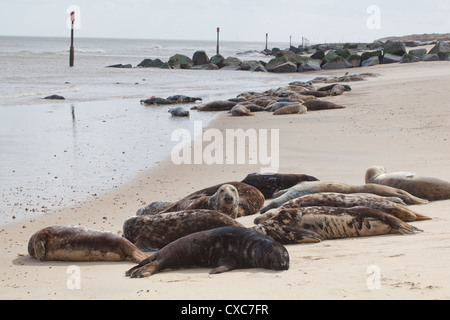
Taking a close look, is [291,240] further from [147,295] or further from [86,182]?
[86,182]

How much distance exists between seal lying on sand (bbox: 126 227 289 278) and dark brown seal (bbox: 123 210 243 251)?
0.59 meters

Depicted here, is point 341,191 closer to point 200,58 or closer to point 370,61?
point 370,61

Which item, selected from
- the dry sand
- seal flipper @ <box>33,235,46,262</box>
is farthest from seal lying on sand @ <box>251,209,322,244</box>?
seal flipper @ <box>33,235,46,262</box>

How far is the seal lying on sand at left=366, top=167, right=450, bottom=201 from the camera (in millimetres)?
7074

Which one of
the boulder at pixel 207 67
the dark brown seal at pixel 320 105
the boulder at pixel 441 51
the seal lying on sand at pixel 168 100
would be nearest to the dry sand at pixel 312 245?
the dark brown seal at pixel 320 105

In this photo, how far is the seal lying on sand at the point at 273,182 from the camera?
7.86 m

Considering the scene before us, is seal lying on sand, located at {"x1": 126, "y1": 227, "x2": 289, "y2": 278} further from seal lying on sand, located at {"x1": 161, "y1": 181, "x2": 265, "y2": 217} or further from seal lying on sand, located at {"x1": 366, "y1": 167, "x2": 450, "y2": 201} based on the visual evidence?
seal lying on sand, located at {"x1": 366, "y1": 167, "x2": 450, "y2": 201}

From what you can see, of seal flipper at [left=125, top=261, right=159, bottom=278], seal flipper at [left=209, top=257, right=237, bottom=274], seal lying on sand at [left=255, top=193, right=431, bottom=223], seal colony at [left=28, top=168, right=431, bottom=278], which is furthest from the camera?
seal lying on sand at [left=255, top=193, right=431, bottom=223]

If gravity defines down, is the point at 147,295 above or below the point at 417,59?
below

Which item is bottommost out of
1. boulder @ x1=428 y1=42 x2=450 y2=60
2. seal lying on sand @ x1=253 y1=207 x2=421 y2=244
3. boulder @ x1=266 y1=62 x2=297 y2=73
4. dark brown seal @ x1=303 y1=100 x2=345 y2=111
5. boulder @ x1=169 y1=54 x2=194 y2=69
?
seal lying on sand @ x1=253 y1=207 x2=421 y2=244

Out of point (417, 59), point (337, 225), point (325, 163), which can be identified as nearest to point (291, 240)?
point (337, 225)

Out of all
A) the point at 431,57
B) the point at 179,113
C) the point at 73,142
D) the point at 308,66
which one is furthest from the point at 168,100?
the point at 431,57
